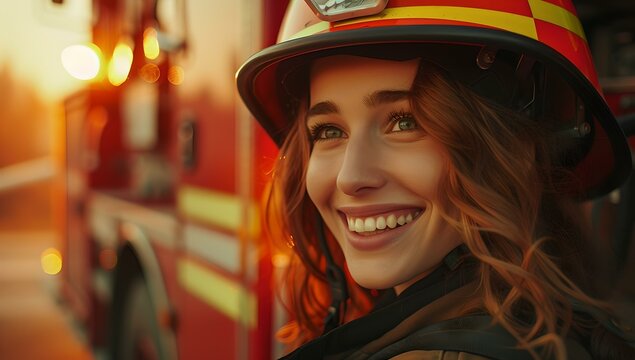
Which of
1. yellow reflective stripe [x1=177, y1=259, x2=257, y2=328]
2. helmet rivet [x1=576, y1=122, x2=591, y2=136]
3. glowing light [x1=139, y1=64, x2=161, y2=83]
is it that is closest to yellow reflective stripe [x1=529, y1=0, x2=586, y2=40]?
helmet rivet [x1=576, y1=122, x2=591, y2=136]

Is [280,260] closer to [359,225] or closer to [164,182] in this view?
[359,225]

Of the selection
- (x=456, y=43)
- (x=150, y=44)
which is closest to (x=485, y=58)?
(x=456, y=43)

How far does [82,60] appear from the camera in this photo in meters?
4.07

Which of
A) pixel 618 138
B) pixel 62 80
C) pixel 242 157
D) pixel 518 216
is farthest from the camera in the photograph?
pixel 62 80

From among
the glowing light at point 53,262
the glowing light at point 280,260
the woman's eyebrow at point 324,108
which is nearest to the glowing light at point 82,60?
the glowing light at point 53,262

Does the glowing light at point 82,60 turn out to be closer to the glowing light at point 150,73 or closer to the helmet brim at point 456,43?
the glowing light at point 150,73

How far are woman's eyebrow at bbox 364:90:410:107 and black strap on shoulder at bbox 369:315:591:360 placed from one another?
15.4 inches

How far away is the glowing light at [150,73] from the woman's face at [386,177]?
1.65m

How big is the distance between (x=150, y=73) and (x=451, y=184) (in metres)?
1.99

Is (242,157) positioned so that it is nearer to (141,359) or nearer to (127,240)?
(127,240)

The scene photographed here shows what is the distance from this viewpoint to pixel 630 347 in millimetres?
1229

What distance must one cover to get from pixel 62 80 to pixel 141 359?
9.08ft

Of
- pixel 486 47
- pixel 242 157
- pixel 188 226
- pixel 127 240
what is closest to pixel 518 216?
pixel 486 47

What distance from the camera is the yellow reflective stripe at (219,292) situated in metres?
1.91
